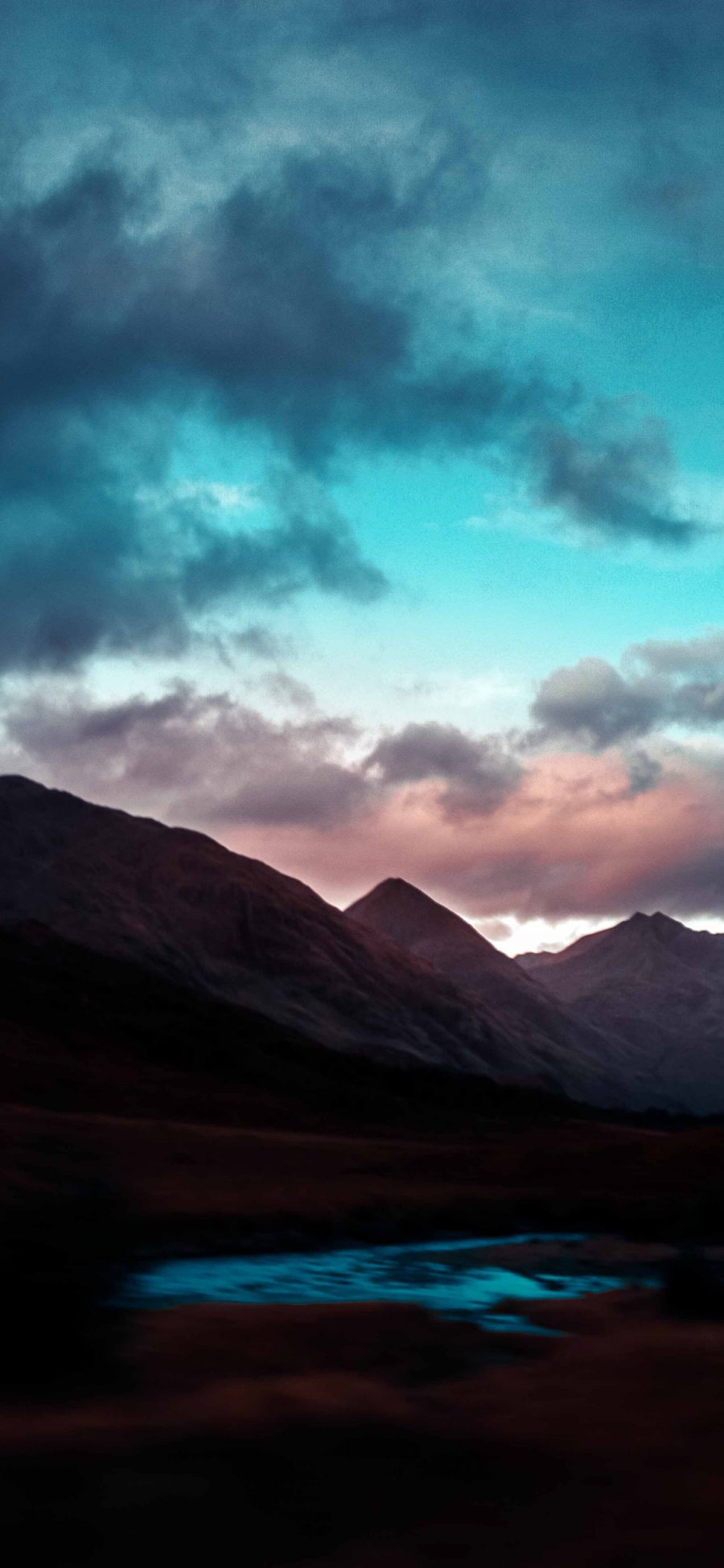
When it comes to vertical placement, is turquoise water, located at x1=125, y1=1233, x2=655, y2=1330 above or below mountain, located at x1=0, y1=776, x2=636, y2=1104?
below

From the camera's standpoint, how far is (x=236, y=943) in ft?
586

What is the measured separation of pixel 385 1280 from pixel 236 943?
15809 cm

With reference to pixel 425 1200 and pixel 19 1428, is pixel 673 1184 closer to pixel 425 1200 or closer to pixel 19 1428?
pixel 425 1200

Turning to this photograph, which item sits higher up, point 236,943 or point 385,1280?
point 236,943

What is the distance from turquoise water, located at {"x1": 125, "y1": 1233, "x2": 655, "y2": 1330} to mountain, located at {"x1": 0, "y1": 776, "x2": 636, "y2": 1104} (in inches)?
4829

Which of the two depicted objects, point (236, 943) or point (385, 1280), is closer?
point (385, 1280)

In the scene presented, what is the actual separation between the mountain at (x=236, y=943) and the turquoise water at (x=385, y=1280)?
122648 millimetres

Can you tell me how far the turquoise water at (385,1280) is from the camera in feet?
59.9

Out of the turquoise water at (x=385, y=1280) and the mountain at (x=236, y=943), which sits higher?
the mountain at (x=236, y=943)

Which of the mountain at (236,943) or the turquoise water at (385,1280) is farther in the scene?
the mountain at (236,943)

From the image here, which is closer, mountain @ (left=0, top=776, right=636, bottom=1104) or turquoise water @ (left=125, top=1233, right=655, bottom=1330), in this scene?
turquoise water @ (left=125, top=1233, right=655, bottom=1330)

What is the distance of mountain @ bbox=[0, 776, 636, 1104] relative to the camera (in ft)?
524

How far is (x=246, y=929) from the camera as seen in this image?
18162 centimetres

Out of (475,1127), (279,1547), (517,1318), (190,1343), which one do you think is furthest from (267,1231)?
(475,1127)
